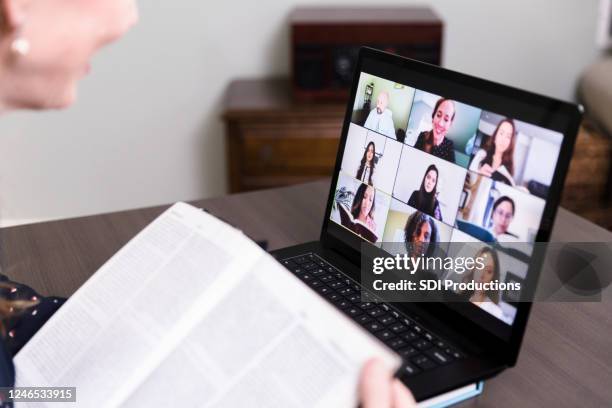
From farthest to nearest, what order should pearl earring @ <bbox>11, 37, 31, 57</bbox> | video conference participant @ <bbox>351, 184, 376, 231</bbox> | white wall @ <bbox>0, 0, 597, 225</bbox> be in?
white wall @ <bbox>0, 0, 597, 225</bbox>
video conference participant @ <bbox>351, 184, 376, 231</bbox>
pearl earring @ <bbox>11, 37, 31, 57</bbox>

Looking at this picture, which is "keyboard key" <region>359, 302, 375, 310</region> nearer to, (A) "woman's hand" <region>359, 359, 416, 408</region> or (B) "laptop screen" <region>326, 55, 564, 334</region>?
(B) "laptop screen" <region>326, 55, 564, 334</region>

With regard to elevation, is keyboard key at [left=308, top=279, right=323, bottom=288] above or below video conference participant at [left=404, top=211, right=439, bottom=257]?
below

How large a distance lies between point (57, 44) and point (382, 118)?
44 cm

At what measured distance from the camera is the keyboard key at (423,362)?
2.31 ft

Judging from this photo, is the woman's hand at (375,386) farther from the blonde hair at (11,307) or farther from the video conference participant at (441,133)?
the blonde hair at (11,307)

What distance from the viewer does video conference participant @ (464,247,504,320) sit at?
0.70 meters

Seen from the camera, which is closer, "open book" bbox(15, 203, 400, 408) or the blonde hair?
"open book" bbox(15, 203, 400, 408)

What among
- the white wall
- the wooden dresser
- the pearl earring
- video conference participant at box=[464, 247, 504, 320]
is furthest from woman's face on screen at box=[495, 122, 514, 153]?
the white wall

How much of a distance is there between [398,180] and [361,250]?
0.12 m

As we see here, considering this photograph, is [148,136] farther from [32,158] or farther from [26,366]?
[26,366]

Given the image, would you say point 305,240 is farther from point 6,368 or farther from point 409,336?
point 6,368

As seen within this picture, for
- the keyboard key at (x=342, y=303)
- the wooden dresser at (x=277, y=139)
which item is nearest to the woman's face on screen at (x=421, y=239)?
the keyboard key at (x=342, y=303)

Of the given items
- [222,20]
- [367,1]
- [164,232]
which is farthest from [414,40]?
[164,232]

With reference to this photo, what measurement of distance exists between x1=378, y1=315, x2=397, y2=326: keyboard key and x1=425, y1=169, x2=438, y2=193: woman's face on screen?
0.49 ft
